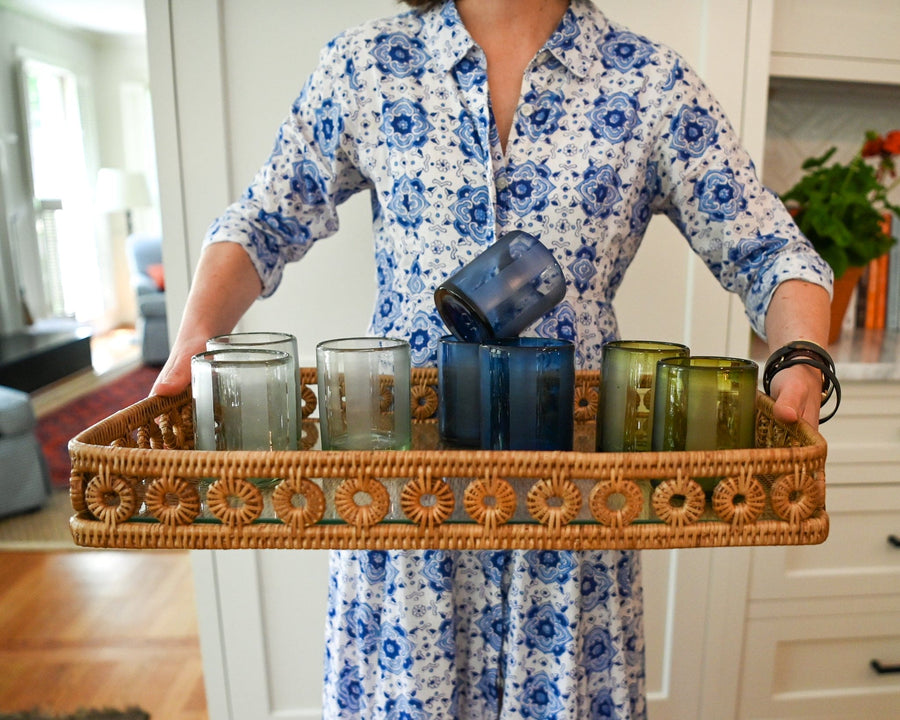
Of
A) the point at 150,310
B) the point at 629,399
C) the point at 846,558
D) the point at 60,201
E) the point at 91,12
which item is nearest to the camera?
the point at 629,399

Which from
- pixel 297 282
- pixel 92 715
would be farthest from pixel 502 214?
pixel 92 715

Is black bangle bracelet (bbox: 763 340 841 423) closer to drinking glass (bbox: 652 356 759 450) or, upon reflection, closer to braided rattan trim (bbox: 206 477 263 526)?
drinking glass (bbox: 652 356 759 450)

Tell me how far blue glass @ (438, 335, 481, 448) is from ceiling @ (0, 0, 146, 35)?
5.31 meters

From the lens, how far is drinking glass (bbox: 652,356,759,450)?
53cm

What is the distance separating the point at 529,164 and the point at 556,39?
14 centimetres

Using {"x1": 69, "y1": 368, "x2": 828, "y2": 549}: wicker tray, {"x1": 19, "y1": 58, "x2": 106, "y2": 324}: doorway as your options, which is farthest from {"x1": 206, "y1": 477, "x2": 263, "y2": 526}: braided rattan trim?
{"x1": 19, "y1": 58, "x2": 106, "y2": 324}: doorway

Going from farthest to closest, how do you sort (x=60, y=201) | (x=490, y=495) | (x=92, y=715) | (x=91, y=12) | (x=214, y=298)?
(x=60, y=201) → (x=91, y=12) → (x=92, y=715) → (x=214, y=298) → (x=490, y=495)

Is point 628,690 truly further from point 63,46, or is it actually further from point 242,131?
point 63,46

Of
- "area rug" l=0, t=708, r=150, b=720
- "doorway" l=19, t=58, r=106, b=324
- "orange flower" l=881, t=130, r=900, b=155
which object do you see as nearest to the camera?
"orange flower" l=881, t=130, r=900, b=155

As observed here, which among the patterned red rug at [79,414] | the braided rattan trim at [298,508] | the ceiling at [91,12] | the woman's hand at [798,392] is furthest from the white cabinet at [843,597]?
the ceiling at [91,12]

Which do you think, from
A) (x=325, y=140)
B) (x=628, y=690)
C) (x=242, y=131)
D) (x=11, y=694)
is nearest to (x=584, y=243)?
(x=325, y=140)

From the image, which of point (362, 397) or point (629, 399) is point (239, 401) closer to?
point (362, 397)

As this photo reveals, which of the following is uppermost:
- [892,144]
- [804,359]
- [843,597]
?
[892,144]

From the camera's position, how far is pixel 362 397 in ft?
1.89
